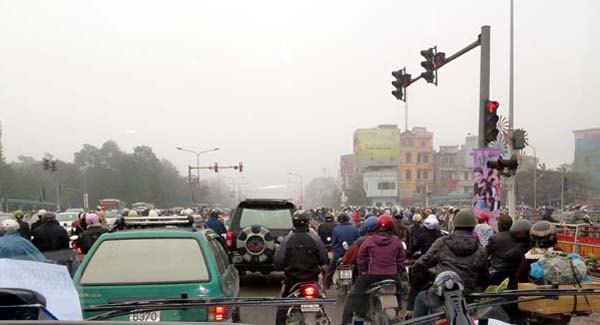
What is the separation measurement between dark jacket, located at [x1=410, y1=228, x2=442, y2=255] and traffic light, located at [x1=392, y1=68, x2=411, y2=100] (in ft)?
19.4

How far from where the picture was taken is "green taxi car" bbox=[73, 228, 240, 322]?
17.5 ft

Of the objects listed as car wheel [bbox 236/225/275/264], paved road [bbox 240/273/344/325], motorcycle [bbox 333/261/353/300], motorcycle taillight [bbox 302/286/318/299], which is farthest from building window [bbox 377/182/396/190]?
motorcycle taillight [bbox 302/286/318/299]

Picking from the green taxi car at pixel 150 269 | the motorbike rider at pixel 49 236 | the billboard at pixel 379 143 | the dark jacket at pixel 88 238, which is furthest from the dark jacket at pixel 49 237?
the billboard at pixel 379 143

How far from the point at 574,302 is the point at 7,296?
3.00 m

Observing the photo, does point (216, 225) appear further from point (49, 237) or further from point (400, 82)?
point (400, 82)

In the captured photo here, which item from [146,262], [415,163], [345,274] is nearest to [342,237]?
[345,274]

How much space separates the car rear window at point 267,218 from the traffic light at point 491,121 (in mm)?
4620

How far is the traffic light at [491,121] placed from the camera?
40.4 feet

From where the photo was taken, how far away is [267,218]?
13.4 m

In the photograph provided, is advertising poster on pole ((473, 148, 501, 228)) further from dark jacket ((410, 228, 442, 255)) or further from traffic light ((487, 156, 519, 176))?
dark jacket ((410, 228, 442, 255))

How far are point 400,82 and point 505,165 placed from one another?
4.34 meters

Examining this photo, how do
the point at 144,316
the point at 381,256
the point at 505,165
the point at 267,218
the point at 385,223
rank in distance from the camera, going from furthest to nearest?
the point at 267,218, the point at 505,165, the point at 385,223, the point at 381,256, the point at 144,316

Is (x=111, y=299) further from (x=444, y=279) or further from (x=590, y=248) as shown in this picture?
(x=590, y=248)

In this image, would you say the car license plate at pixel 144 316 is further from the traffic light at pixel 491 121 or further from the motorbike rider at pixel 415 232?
the traffic light at pixel 491 121
